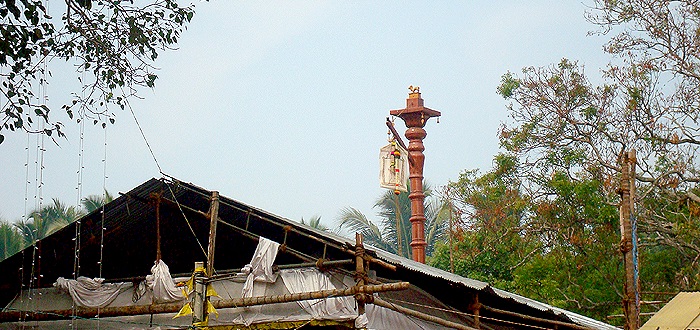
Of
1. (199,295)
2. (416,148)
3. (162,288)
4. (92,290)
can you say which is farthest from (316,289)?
(416,148)

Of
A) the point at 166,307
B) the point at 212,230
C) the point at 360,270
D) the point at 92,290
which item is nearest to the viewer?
the point at 360,270

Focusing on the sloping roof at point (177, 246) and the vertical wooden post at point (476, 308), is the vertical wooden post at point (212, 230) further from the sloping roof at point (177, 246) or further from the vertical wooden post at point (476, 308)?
the vertical wooden post at point (476, 308)

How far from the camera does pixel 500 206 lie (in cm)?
→ 2003

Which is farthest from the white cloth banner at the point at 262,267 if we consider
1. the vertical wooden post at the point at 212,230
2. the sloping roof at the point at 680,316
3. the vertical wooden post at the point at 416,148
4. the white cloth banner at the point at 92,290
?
the vertical wooden post at the point at 416,148

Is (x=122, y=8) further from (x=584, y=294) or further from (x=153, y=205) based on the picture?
(x=584, y=294)

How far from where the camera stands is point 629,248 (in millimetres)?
9789

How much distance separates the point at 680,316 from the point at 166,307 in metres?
6.10

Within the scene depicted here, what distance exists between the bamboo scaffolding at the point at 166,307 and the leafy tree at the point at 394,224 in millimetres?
18354

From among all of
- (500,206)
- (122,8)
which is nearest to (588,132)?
(500,206)

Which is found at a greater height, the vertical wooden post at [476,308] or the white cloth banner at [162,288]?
the white cloth banner at [162,288]

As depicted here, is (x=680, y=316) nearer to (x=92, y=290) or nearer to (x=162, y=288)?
(x=162, y=288)

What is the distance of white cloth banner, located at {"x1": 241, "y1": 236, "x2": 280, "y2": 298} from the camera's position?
10555 mm

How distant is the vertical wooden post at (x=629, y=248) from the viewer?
949 centimetres

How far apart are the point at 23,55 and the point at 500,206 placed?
13.6 meters
